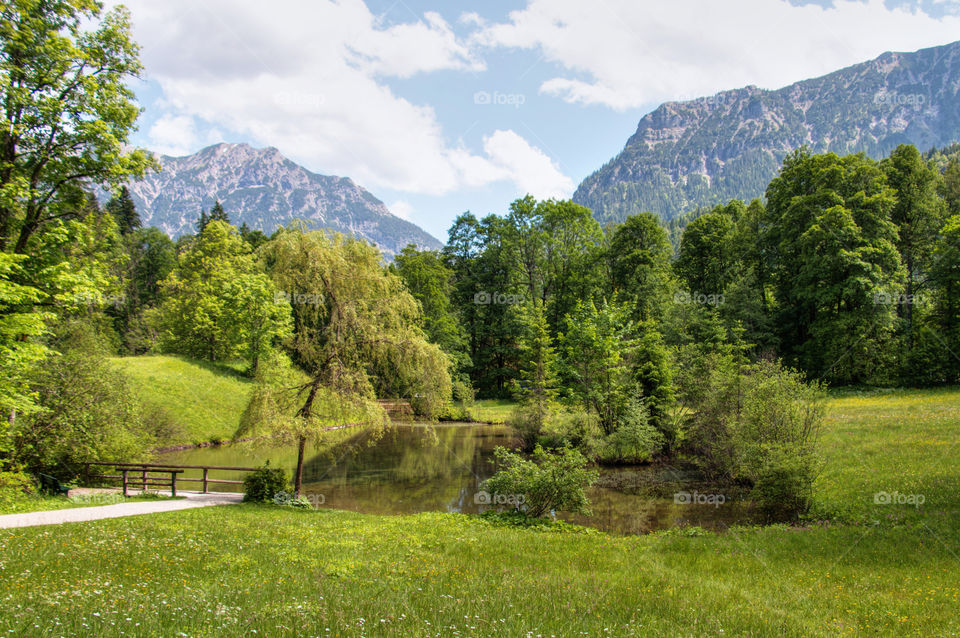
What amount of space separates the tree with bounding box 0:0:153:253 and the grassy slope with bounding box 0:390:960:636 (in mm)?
10142

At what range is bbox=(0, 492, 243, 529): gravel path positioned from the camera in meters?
12.2

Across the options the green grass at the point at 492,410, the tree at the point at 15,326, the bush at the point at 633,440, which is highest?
the tree at the point at 15,326

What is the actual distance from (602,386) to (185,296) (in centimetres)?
3949

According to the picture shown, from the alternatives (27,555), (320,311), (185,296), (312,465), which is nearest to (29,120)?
(320,311)

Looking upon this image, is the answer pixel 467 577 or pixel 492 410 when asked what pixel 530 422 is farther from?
pixel 467 577

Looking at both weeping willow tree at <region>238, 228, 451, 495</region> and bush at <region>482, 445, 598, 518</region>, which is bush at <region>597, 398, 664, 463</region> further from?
weeping willow tree at <region>238, 228, 451, 495</region>

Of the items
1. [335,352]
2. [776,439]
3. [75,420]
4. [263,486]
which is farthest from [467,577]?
[75,420]

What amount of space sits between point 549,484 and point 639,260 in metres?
42.6

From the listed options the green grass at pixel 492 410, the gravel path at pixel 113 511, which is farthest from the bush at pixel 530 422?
the gravel path at pixel 113 511

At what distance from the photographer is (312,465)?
90.4 ft

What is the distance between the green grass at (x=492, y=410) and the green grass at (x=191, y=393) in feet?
72.7

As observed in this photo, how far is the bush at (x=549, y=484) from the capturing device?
15234 millimetres

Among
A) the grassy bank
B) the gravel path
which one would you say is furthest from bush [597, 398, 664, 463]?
the gravel path

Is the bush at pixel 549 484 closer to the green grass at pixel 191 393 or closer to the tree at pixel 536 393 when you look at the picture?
the tree at pixel 536 393
